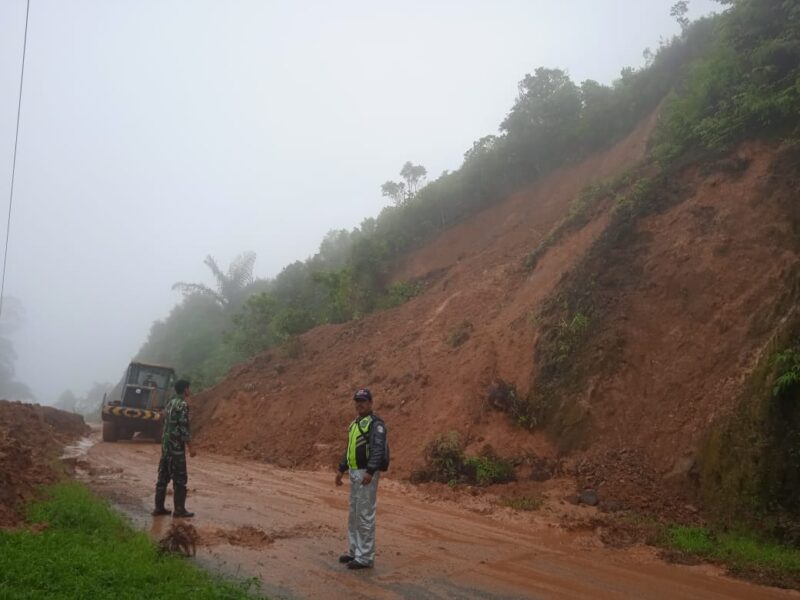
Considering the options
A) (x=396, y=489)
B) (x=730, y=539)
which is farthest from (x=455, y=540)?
(x=396, y=489)

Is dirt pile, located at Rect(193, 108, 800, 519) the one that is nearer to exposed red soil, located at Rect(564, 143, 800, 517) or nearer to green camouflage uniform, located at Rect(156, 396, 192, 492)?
exposed red soil, located at Rect(564, 143, 800, 517)

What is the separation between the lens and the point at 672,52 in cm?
2536

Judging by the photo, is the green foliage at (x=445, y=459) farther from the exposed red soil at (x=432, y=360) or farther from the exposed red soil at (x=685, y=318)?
the exposed red soil at (x=685, y=318)

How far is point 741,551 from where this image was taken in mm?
6570

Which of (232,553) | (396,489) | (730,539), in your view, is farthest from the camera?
(396,489)

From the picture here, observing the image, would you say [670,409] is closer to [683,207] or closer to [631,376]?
[631,376]

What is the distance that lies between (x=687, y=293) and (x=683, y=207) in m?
2.94

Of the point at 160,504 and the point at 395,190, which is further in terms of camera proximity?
the point at 395,190

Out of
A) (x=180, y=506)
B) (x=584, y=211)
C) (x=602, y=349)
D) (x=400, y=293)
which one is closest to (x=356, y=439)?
(x=180, y=506)

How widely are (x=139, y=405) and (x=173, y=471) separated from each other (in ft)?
47.9

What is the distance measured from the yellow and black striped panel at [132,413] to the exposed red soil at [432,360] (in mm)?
1523

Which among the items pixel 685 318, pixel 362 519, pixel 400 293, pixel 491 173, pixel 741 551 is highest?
pixel 491 173

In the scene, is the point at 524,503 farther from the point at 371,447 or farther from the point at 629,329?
the point at 629,329

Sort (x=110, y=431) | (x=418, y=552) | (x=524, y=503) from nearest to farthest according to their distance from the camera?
1. (x=418, y=552)
2. (x=524, y=503)
3. (x=110, y=431)
